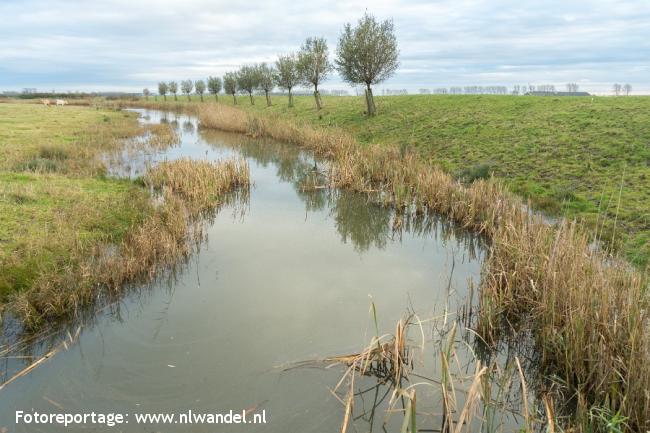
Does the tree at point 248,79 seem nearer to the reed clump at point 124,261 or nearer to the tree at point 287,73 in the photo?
the tree at point 287,73

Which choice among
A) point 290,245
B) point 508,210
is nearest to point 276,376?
point 290,245

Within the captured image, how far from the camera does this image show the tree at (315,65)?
4831 centimetres

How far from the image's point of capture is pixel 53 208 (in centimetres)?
1180

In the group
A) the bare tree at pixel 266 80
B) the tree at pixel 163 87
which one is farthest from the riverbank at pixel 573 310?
the tree at pixel 163 87

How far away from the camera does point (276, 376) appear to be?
6.29 meters

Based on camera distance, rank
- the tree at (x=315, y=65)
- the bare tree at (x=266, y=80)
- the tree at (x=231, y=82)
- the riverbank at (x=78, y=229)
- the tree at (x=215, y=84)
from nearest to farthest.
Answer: the riverbank at (x=78, y=229) → the tree at (x=315, y=65) → the bare tree at (x=266, y=80) → the tree at (x=231, y=82) → the tree at (x=215, y=84)

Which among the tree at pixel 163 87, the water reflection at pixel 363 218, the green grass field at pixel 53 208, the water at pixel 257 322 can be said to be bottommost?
the water at pixel 257 322

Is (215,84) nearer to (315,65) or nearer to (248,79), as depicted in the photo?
(248,79)

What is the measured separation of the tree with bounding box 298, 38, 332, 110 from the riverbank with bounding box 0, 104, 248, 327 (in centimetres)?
3316

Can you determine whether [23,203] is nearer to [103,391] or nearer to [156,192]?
[156,192]

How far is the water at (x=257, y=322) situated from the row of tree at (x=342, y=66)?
82.1 ft

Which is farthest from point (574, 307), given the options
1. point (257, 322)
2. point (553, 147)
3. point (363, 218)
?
point (553, 147)

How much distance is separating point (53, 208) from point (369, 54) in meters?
29.6

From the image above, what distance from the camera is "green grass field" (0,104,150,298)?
8.57 metres
